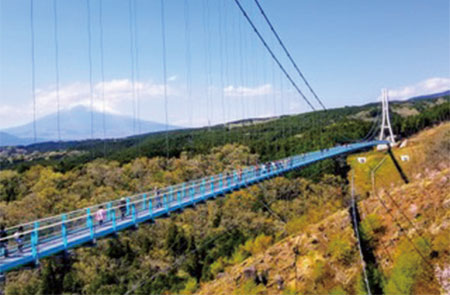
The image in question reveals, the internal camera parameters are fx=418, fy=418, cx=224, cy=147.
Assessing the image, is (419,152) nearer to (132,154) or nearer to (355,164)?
(355,164)

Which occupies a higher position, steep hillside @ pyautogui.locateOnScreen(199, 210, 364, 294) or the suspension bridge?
the suspension bridge

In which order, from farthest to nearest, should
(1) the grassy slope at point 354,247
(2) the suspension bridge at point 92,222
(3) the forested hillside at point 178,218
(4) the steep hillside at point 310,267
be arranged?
1. (3) the forested hillside at point 178,218
2. (4) the steep hillside at point 310,267
3. (1) the grassy slope at point 354,247
4. (2) the suspension bridge at point 92,222

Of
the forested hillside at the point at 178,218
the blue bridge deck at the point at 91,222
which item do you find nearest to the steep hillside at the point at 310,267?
the forested hillside at the point at 178,218

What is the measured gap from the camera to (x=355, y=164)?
247 ft

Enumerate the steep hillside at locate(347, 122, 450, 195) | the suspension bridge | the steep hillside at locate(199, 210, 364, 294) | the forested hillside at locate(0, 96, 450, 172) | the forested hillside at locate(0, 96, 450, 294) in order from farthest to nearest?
the forested hillside at locate(0, 96, 450, 172), the steep hillside at locate(347, 122, 450, 195), the forested hillside at locate(0, 96, 450, 294), the steep hillside at locate(199, 210, 364, 294), the suspension bridge

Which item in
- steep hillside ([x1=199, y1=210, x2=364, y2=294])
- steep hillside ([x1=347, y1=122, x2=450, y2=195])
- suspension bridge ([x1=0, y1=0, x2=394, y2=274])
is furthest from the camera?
steep hillside ([x1=347, y1=122, x2=450, y2=195])

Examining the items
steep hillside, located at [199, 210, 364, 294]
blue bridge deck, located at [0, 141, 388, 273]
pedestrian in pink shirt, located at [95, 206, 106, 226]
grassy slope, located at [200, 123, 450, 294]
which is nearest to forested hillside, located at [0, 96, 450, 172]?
steep hillside, located at [199, 210, 364, 294]

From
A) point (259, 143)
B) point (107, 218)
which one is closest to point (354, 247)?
point (107, 218)

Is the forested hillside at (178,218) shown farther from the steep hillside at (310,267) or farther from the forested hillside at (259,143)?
the forested hillside at (259,143)

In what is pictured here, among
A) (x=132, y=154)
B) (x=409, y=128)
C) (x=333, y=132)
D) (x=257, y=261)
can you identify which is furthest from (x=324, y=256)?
(x=409, y=128)

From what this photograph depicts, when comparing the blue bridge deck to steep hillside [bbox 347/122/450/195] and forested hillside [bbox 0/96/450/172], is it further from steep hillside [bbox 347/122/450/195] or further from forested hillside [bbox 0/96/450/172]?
forested hillside [bbox 0/96/450/172]

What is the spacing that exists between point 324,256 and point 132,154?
52.4 m

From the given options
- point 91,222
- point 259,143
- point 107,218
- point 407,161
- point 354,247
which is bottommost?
point 354,247

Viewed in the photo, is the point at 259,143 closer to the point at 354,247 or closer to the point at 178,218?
the point at 178,218
